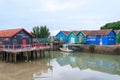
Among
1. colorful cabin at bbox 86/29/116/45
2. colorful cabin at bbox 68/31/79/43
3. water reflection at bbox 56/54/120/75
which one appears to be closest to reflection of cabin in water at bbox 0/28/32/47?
water reflection at bbox 56/54/120/75

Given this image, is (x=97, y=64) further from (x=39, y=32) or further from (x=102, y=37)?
(x=39, y=32)

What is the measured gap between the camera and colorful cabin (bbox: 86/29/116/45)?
33.4 m

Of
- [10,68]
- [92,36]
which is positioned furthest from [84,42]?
[10,68]

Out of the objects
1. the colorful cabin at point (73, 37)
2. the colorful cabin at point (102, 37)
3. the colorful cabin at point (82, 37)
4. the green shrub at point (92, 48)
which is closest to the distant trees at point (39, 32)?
the colorful cabin at point (73, 37)

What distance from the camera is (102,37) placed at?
111 ft

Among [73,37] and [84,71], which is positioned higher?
[73,37]

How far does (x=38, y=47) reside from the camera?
24.7 metres

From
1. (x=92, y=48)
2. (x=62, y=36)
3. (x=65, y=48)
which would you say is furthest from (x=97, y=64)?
(x=62, y=36)

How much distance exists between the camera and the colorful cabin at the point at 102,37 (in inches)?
1314

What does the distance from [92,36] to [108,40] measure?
3444 millimetres

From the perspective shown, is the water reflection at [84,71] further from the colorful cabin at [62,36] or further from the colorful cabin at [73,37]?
the colorful cabin at [62,36]

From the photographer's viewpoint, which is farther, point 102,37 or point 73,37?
point 73,37

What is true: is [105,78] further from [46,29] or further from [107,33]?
[46,29]

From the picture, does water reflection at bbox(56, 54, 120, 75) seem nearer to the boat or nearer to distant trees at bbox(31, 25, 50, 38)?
the boat
